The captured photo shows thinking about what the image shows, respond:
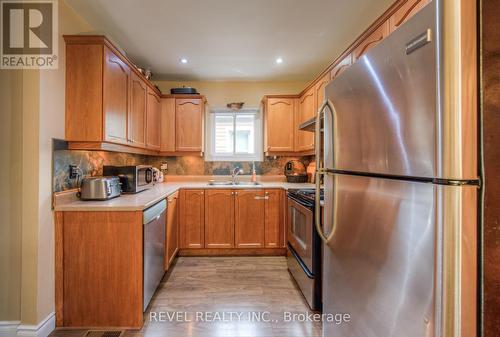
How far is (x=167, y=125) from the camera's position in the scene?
135 inches

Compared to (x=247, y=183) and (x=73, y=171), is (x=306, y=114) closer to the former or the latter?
(x=247, y=183)

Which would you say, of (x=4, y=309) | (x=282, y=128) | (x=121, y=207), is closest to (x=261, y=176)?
(x=282, y=128)

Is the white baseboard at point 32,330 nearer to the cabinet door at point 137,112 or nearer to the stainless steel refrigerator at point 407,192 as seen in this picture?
the cabinet door at point 137,112

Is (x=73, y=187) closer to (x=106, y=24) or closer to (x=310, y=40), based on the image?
(x=106, y=24)

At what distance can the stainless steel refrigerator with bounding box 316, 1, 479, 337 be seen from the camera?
21.4 inches

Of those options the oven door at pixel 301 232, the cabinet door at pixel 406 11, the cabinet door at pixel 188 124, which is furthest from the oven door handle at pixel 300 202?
the cabinet door at pixel 188 124

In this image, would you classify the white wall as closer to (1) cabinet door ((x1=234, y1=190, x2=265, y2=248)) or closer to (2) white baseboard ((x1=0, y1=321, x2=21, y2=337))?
(2) white baseboard ((x1=0, y1=321, x2=21, y2=337))

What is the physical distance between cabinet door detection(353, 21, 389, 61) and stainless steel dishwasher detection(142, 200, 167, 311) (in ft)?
7.10

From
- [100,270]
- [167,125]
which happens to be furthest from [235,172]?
[100,270]

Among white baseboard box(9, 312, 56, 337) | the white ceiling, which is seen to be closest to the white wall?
white baseboard box(9, 312, 56, 337)

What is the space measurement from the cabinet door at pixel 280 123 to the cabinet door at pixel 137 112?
5.71 feet

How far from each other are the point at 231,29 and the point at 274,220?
232 cm

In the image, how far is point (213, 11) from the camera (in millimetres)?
2000

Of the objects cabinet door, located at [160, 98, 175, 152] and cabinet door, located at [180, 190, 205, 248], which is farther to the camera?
cabinet door, located at [160, 98, 175, 152]
